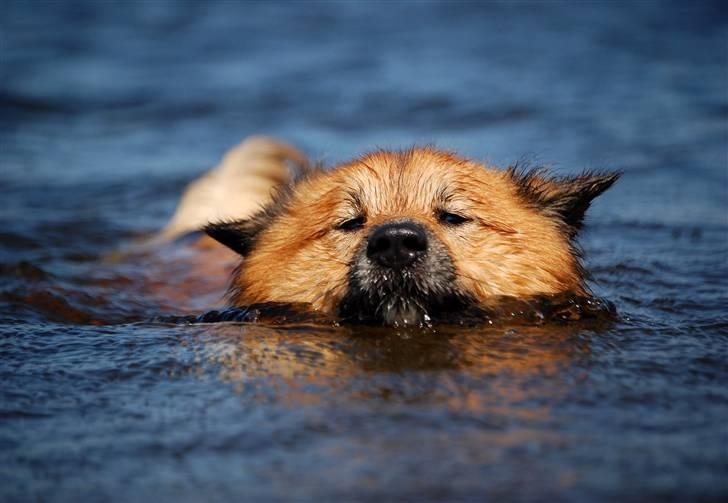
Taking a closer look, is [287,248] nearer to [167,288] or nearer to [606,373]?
[167,288]

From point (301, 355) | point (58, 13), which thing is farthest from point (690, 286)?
point (58, 13)

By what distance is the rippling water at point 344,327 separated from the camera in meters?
3.37

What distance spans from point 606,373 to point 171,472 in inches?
78.5

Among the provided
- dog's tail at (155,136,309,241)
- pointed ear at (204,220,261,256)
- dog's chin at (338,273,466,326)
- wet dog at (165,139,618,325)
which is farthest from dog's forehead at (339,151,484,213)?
dog's tail at (155,136,309,241)

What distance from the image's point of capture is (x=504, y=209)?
568 centimetres

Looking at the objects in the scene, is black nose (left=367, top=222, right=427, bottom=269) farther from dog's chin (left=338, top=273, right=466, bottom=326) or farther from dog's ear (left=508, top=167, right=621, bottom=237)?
dog's ear (left=508, top=167, right=621, bottom=237)

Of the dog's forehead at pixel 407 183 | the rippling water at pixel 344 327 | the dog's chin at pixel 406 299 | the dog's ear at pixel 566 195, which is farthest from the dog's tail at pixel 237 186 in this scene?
the dog's chin at pixel 406 299

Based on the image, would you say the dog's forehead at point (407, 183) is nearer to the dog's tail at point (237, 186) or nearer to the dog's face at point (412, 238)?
the dog's face at point (412, 238)

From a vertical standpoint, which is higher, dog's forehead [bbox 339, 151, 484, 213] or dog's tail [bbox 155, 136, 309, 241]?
dog's tail [bbox 155, 136, 309, 241]

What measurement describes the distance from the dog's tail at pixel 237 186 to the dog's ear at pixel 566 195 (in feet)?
8.71

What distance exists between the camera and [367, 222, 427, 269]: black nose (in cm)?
505

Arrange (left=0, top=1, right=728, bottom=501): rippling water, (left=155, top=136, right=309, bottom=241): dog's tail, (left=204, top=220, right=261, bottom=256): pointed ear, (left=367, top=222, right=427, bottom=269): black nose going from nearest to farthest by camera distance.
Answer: (left=0, top=1, right=728, bottom=501): rippling water → (left=367, top=222, right=427, bottom=269): black nose → (left=204, top=220, right=261, bottom=256): pointed ear → (left=155, top=136, right=309, bottom=241): dog's tail

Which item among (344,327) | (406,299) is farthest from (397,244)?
(344,327)

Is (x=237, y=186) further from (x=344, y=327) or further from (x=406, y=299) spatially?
(x=406, y=299)
